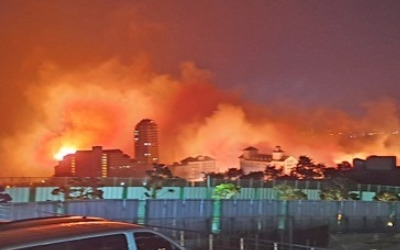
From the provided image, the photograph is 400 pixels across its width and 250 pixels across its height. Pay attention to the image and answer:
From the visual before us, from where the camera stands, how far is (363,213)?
3925 cm

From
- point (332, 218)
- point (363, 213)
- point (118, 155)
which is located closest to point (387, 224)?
point (363, 213)

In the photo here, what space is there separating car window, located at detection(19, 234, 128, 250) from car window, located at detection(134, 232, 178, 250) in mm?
241

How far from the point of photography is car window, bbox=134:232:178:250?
7.28 m

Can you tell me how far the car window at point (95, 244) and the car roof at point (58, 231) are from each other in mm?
49

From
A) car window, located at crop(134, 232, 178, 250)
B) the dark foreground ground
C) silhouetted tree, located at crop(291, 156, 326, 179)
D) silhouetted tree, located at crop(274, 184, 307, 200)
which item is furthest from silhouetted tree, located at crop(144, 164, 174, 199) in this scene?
car window, located at crop(134, 232, 178, 250)

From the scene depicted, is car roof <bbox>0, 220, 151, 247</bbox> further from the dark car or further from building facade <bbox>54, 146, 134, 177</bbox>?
building facade <bbox>54, 146, 134, 177</bbox>

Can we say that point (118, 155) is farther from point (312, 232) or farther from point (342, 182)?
point (312, 232)

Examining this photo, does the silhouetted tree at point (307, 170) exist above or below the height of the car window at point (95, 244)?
above

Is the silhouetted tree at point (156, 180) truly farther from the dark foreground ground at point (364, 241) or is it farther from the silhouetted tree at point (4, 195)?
the dark foreground ground at point (364, 241)

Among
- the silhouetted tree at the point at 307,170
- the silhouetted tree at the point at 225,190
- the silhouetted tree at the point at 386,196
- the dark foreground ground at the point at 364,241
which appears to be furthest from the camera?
the silhouetted tree at the point at 307,170

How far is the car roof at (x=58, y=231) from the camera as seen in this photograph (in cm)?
611

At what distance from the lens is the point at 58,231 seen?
649cm

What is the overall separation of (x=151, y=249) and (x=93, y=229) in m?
0.89

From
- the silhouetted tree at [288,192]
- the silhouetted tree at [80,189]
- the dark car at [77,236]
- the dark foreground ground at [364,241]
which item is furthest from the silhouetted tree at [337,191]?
the dark car at [77,236]
